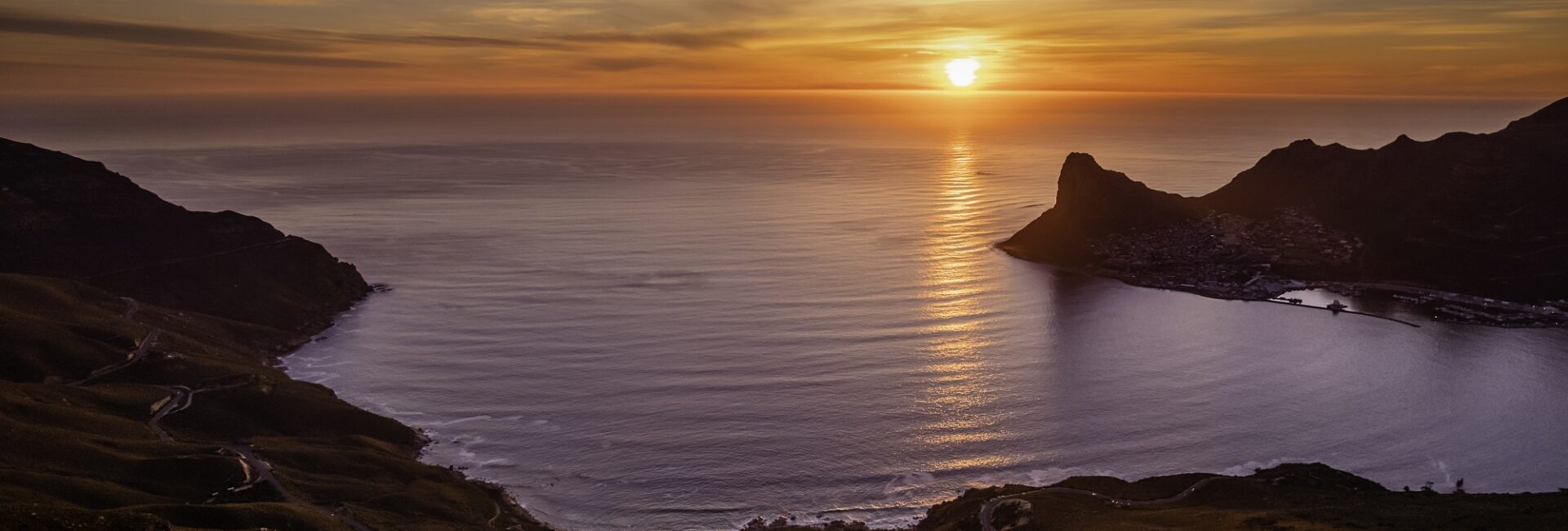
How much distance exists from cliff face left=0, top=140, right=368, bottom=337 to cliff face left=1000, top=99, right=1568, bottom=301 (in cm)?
10554

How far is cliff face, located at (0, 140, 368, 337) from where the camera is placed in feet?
390

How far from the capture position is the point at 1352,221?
158125mm

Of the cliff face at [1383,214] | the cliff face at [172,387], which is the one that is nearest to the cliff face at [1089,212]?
the cliff face at [1383,214]

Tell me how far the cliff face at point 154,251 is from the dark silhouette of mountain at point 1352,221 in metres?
105

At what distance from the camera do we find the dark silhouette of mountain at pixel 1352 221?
467 ft

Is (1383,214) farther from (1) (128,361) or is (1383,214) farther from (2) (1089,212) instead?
(1) (128,361)

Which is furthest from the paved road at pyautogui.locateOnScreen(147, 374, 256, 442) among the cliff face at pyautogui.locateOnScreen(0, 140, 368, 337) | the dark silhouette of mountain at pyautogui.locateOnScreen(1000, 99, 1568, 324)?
the dark silhouette of mountain at pyautogui.locateOnScreen(1000, 99, 1568, 324)

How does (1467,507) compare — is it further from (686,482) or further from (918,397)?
(686,482)

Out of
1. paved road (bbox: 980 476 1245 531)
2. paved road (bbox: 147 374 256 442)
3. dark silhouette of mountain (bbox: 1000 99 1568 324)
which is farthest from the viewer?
dark silhouette of mountain (bbox: 1000 99 1568 324)

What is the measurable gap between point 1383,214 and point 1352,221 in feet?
15.2

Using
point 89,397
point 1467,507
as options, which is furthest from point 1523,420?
point 89,397

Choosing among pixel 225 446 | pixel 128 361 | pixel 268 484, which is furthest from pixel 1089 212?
pixel 128 361

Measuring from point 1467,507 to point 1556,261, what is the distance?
9807 cm

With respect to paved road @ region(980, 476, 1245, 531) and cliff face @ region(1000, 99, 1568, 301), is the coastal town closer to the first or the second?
Answer: cliff face @ region(1000, 99, 1568, 301)
